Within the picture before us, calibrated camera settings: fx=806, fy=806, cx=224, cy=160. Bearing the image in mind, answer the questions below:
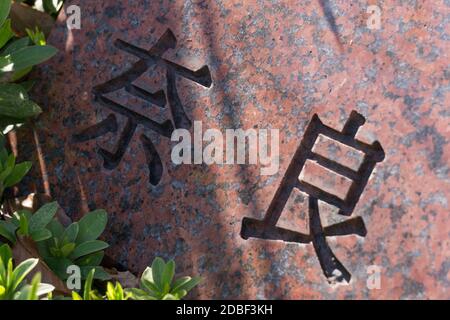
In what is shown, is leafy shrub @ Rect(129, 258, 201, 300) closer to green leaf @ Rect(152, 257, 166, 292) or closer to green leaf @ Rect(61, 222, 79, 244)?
green leaf @ Rect(152, 257, 166, 292)

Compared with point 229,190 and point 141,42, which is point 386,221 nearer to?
point 229,190

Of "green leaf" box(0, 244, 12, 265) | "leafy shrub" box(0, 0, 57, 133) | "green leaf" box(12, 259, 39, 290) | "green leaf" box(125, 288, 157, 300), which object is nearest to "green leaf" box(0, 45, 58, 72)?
"leafy shrub" box(0, 0, 57, 133)

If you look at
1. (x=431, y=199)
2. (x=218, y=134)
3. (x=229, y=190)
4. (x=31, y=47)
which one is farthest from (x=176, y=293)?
(x=31, y=47)

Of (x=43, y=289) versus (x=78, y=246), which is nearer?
(x=43, y=289)

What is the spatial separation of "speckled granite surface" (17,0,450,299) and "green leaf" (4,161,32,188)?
0.34 ft

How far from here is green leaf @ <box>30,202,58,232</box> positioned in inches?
92.1

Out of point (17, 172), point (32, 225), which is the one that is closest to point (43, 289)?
point (32, 225)

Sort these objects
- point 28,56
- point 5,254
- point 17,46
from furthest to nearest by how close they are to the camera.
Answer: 1. point 17,46
2. point 28,56
3. point 5,254

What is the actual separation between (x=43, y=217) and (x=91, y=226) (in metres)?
0.14

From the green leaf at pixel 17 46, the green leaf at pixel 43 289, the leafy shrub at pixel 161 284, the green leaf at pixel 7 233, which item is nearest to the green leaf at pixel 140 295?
the leafy shrub at pixel 161 284

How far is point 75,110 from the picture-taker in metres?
2.59

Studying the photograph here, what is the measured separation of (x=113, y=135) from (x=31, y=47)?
38 cm

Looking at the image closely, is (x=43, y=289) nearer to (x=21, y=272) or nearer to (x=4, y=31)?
(x=21, y=272)

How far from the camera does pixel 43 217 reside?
2346 millimetres
